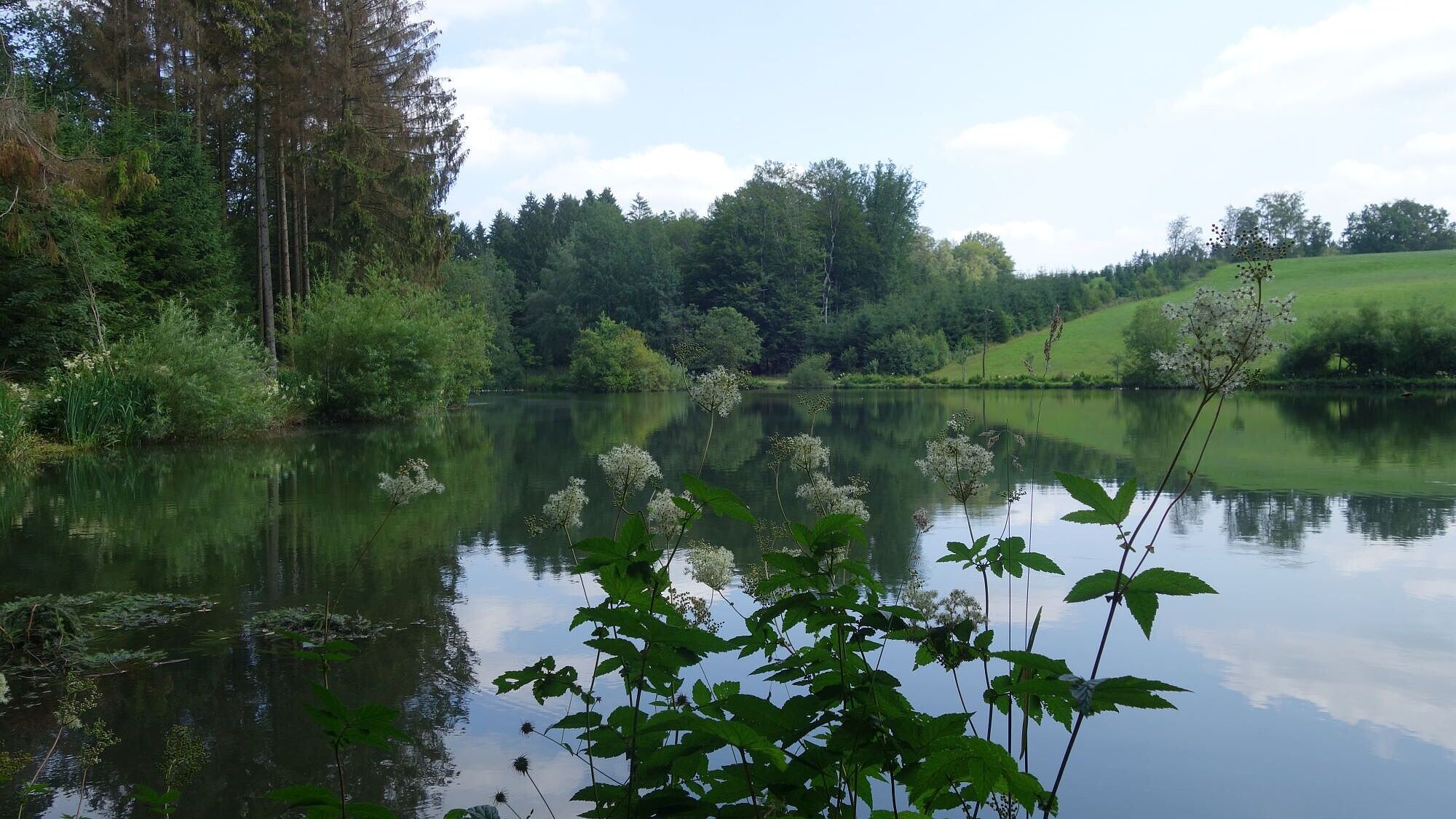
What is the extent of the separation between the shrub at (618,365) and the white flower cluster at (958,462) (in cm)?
4547

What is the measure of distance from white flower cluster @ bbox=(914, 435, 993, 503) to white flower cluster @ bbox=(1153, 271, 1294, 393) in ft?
4.39

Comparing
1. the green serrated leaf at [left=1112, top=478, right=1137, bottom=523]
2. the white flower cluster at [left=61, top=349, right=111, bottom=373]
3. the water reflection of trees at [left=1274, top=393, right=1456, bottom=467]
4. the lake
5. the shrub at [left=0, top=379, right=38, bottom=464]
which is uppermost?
the white flower cluster at [left=61, top=349, right=111, bottom=373]

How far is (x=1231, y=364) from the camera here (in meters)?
1.92

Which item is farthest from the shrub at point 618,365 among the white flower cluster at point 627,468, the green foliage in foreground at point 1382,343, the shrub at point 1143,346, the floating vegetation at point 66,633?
the white flower cluster at point 627,468

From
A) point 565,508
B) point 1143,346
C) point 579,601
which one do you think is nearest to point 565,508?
point 565,508

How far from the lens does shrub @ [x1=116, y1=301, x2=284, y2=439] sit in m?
17.1

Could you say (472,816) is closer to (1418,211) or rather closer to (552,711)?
(552,711)

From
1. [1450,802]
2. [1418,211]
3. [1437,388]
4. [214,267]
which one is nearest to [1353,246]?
[1418,211]

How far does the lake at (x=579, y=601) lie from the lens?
4.07 m

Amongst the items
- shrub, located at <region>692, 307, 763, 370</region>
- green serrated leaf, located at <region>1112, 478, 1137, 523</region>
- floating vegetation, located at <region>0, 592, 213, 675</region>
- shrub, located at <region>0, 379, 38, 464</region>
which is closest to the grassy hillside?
shrub, located at <region>692, 307, 763, 370</region>

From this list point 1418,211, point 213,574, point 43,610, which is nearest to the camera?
point 43,610

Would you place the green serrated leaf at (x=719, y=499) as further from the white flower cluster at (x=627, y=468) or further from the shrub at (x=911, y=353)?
the shrub at (x=911, y=353)

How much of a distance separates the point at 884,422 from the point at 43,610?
20.6 meters

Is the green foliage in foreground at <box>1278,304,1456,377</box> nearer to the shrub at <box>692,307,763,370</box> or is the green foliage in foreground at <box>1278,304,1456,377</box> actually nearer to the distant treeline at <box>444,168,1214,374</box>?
the distant treeline at <box>444,168,1214,374</box>
